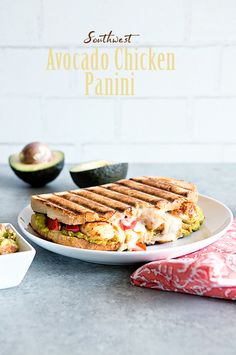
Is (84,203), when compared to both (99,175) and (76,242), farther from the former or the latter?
(99,175)

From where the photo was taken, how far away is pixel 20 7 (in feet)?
9.55

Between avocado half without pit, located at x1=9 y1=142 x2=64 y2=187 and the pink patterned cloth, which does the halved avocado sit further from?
the pink patterned cloth

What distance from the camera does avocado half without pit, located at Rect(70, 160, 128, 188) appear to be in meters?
2.10

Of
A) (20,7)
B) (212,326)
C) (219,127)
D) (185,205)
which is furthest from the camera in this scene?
(219,127)

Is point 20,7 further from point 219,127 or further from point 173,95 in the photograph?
point 219,127

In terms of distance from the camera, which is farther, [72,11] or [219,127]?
[219,127]

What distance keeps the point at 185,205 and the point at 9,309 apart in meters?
0.59

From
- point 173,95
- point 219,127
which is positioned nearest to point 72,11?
point 173,95

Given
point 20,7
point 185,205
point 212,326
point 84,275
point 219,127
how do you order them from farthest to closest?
1. point 219,127
2. point 20,7
3. point 185,205
4. point 84,275
5. point 212,326

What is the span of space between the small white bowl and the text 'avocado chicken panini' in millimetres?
161

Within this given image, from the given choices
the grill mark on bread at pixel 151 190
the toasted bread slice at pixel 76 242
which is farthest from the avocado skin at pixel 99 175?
the toasted bread slice at pixel 76 242

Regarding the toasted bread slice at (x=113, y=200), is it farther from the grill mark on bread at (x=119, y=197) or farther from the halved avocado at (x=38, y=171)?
the halved avocado at (x=38, y=171)

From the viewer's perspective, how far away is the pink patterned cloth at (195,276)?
1.22m

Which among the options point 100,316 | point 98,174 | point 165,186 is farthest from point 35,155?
point 100,316
